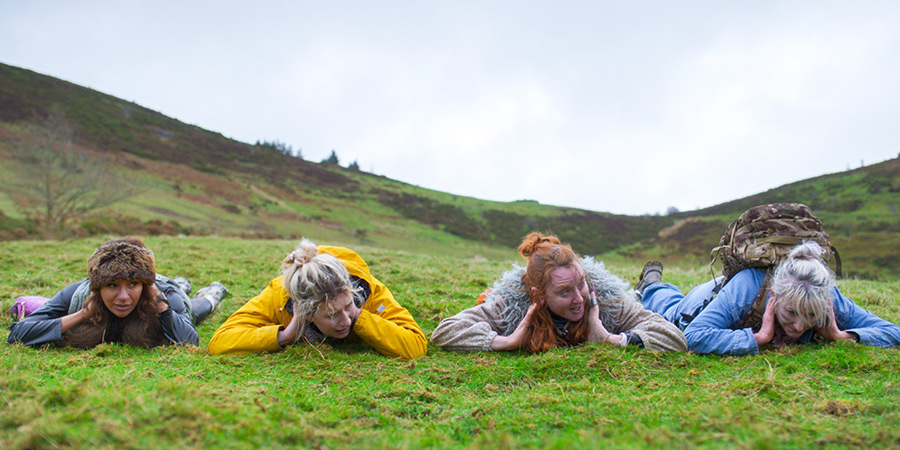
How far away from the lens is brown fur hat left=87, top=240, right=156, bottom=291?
469 cm

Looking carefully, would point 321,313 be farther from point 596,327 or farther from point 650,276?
point 650,276

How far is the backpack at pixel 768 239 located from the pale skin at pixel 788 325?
0.60 feet

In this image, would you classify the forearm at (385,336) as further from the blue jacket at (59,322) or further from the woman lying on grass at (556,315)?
the blue jacket at (59,322)

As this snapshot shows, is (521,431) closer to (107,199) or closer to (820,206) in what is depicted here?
(107,199)

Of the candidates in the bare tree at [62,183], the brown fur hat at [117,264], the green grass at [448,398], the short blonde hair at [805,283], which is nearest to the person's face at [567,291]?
the green grass at [448,398]

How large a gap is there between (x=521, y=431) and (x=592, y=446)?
59cm

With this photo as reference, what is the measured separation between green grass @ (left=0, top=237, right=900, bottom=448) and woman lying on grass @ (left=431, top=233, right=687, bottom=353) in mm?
175

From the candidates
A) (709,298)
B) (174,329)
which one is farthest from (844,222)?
(174,329)

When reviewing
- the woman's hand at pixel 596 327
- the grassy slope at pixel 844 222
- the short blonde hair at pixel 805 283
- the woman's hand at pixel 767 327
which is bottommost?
the woman's hand at pixel 596 327

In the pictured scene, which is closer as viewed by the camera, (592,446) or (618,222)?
(592,446)

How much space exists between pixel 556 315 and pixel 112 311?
4547 mm

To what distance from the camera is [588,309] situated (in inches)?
192

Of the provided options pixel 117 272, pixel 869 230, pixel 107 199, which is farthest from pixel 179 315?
pixel 869 230

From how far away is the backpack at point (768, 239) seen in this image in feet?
15.7
